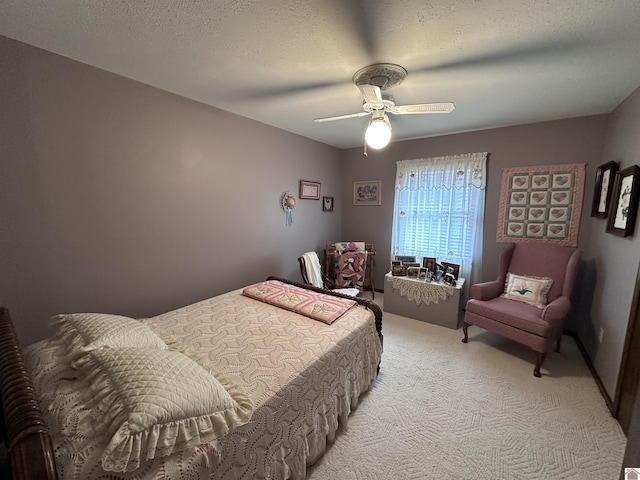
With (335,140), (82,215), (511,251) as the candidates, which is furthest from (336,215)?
(82,215)

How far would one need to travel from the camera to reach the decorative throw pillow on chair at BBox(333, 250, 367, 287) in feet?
12.0

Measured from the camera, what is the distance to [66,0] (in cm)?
123

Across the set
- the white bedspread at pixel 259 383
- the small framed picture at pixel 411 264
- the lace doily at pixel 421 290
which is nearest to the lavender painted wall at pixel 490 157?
Answer: the small framed picture at pixel 411 264

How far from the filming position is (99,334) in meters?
1.24

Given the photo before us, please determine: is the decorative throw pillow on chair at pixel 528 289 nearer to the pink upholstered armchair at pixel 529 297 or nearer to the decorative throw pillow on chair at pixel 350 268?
the pink upholstered armchair at pixel 529 297

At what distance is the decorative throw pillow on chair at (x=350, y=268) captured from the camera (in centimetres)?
366

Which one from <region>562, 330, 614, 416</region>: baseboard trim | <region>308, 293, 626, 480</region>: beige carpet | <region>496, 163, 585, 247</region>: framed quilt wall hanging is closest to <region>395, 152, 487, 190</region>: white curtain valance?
<region>496, 163, 585, 247</region>: framed quilt wall hanging

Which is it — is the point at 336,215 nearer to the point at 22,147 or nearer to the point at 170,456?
the point at 22,147

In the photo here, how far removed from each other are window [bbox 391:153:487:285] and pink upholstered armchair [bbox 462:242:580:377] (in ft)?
1.54

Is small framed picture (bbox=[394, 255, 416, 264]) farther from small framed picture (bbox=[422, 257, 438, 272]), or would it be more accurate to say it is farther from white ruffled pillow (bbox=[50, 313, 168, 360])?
white ruffled pillow (bbox=[50, 313, 168, 360])

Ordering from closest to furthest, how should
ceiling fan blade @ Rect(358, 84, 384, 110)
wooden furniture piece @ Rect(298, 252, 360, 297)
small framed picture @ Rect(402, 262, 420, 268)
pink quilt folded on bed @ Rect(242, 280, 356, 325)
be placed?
ceiling fan blade @ Rect(358, 84, 384, 110) → pink quilt folded on bed @ Rect(242, 280, 356, 325) → wooden furniture piece @ Rect(298, 252, 360, 297) → small framed picture @ Rect(402, 262, 420, 268)

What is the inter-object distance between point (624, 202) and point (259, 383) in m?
2.89

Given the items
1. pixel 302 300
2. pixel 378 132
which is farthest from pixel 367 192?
pixel 302 300

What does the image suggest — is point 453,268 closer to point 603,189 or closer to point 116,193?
point 603,189
